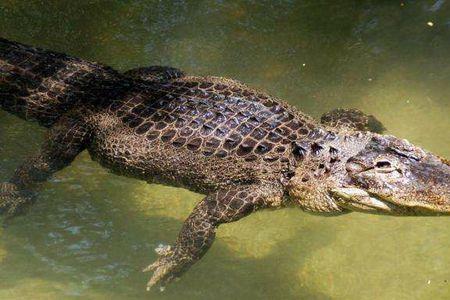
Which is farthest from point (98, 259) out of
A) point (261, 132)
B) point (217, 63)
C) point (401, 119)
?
point (401, 119)

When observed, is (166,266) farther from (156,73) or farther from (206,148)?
(156,73)

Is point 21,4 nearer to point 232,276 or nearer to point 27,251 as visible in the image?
point 27,251

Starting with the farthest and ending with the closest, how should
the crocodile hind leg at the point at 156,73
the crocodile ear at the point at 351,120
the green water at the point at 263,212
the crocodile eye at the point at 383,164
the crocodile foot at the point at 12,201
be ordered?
the crocodile hind leg at the point at 156,73 < the crocodile ear at the point at 351,120 < the crocodile foot at the point at 12,201 < the green water at the point at 263,212 < the crocodile eye at the point at 383,164

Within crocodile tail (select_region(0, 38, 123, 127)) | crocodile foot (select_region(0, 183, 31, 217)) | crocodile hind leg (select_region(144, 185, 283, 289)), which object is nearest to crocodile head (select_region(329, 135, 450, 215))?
crocodile hind leg (select_region(144, 185, 283, 289))

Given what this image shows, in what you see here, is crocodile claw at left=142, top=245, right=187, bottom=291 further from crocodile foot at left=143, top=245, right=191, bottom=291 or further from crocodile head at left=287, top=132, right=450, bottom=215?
crocodile head at left=287, top=132, right=450, bottom=215

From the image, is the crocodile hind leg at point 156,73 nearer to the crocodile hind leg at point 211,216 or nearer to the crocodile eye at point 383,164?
the crocodile hind leg at point 211,216

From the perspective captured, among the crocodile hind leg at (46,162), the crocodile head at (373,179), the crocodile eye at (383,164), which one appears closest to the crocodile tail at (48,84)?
the crocodile hind leg at (46,162)
